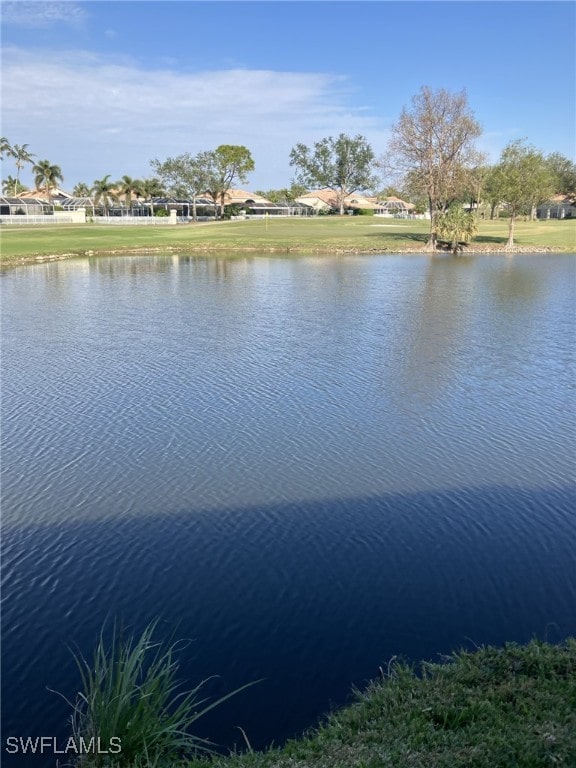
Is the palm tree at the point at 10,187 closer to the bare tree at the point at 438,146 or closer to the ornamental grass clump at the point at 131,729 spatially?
the bare tree at the point at 438,146

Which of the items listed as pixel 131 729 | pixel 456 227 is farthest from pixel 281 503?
pixel 456 227

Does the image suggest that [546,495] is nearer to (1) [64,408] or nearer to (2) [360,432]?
(2) [360,432]

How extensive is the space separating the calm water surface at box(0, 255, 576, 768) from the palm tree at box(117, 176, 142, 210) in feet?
330

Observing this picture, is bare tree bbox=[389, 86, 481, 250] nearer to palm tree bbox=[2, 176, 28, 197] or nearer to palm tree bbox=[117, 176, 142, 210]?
palm tree bbox=[117, 176, 142, 210]

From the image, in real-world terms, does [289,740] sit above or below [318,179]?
below

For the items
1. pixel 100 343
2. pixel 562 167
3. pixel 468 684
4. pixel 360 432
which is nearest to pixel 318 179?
pixel 562 167

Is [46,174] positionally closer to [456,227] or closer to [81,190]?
[81,190]

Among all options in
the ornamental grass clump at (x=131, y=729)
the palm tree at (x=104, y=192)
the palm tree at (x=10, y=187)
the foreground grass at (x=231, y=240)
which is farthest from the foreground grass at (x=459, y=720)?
the palm tree at (x=10, y=187)

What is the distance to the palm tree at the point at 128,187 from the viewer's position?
121750 mm

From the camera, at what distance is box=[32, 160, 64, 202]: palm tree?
5118 inches

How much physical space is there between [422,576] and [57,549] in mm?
5871

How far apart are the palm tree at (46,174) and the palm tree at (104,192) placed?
48.4 ft

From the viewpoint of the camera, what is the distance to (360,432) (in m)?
16.9

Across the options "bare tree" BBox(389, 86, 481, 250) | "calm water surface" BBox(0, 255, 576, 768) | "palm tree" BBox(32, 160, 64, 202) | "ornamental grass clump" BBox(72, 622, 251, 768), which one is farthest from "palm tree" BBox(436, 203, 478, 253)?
"palm tree" BBox(32, 160, 64, 202)
